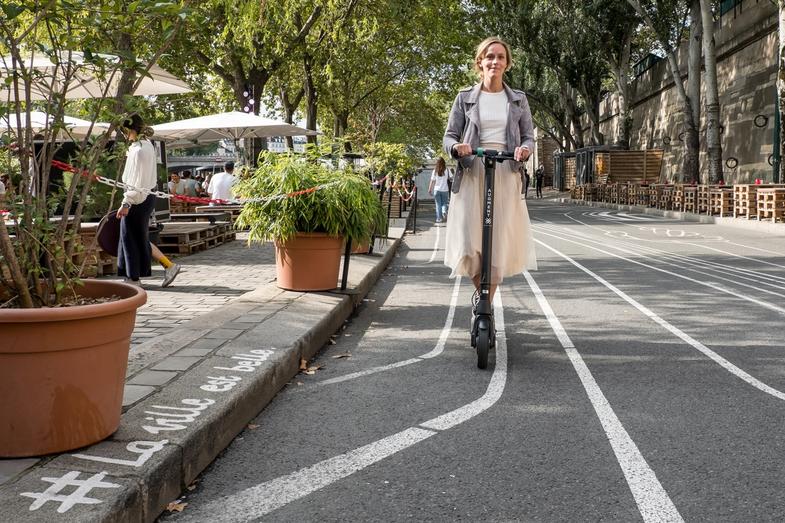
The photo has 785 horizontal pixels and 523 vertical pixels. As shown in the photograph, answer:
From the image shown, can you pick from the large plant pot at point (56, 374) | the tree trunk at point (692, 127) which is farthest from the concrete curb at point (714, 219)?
the large plant pot at point (56, 374)

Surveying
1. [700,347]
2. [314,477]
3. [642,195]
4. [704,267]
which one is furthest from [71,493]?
[642,195]

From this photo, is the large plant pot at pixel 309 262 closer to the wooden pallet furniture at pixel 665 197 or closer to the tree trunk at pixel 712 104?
the tree trunk at pixel 712 104

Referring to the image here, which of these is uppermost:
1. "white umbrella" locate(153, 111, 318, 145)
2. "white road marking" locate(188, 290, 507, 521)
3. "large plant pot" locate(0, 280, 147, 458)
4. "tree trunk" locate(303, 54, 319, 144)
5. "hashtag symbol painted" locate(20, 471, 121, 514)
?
"tree trunk" locate(303, 54, 319, 144)

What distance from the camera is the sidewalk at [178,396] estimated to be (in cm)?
266

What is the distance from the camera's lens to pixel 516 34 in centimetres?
3944

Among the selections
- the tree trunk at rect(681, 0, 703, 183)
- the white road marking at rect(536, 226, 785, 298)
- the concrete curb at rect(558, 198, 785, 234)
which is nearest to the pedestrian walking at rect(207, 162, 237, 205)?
the white road marking at rect(536, 226, 785, 298)

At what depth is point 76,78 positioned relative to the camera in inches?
145

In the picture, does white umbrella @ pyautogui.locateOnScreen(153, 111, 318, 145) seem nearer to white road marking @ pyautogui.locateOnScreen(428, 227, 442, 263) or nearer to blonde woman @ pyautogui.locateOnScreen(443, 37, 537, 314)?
white road marking @ pyautogui.locateOnScreen(428, 227, 442, 263)

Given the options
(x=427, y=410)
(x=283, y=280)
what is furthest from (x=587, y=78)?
(x=427, y=410)

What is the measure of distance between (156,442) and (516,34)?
3874cm

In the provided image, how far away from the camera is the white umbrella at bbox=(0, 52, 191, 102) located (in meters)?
3.40

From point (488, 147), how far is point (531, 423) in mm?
2178

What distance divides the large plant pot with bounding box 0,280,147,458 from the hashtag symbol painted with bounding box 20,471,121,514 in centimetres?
23

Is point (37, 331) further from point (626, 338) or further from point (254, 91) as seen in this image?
point (254, 91)
